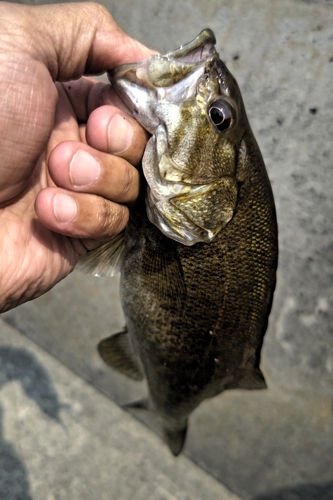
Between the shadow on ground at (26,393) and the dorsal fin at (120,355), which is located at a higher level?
the dorsal fin at (120,355)

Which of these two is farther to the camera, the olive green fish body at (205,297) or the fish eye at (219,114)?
the olive green fish body at (205,297)

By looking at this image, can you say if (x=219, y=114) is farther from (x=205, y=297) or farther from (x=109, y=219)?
(x=205, y=297)

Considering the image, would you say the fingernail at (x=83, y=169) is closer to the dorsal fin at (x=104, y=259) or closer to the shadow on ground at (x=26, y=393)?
the dorsal fin at (x=104, y=259)

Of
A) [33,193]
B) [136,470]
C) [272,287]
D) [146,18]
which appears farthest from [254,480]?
[146,18]

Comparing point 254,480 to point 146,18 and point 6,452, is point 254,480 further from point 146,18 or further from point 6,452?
point 146,18

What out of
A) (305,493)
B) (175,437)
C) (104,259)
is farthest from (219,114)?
(305,493)

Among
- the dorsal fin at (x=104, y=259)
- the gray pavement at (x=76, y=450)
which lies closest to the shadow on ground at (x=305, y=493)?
the gray pavement at (x=76, y=450)

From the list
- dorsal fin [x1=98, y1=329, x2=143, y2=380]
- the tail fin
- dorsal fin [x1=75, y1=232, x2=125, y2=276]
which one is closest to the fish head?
dorsal fin [x1=75, y1=232, x2=125, y2=276]

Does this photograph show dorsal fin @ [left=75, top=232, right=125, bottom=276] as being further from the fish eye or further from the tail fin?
the tail fin

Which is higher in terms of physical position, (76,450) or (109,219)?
(109,219)
